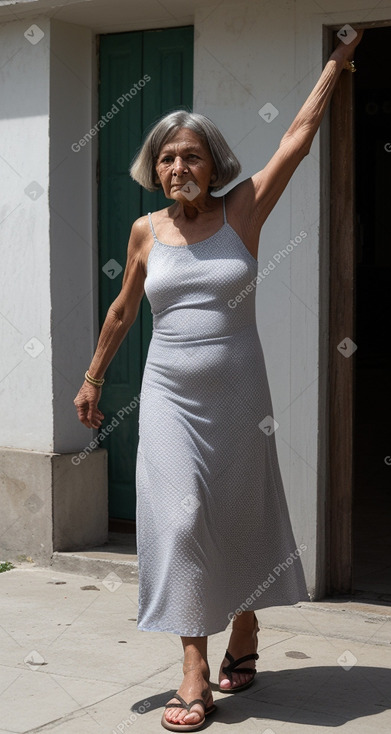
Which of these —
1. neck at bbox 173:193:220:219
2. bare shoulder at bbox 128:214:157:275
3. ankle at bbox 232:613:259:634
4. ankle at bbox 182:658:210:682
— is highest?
neck at bbox 173:193:220:219

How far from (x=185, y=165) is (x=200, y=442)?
95cm

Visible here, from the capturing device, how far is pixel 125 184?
6.88 metres

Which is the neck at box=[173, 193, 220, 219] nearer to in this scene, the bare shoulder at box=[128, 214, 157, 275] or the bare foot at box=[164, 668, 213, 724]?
the bare shoulder at box=[128, 214, 157, 275]

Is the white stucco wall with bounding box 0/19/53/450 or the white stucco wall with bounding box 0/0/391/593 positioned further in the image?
the white stucco wall with bounding box 0/19/53/450

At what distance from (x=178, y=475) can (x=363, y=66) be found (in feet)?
36.1

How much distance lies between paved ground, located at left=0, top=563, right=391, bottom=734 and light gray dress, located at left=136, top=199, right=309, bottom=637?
36 cm

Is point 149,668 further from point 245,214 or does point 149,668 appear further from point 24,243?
point 24,243

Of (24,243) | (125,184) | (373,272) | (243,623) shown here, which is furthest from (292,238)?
(373,272)

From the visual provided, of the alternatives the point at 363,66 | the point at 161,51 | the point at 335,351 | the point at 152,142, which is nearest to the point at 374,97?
the point at 363,66

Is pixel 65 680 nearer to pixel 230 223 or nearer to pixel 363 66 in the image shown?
pixel 230 223

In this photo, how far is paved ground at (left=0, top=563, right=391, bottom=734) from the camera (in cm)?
419

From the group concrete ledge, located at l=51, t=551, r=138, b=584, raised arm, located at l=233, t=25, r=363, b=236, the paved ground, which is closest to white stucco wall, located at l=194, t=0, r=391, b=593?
the paved ground

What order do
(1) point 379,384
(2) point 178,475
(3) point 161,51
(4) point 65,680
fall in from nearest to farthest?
(2) point 178,475
(4) point 65,680
(3) point 161,51
(1) point 379,384

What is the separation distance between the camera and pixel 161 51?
263 inches
